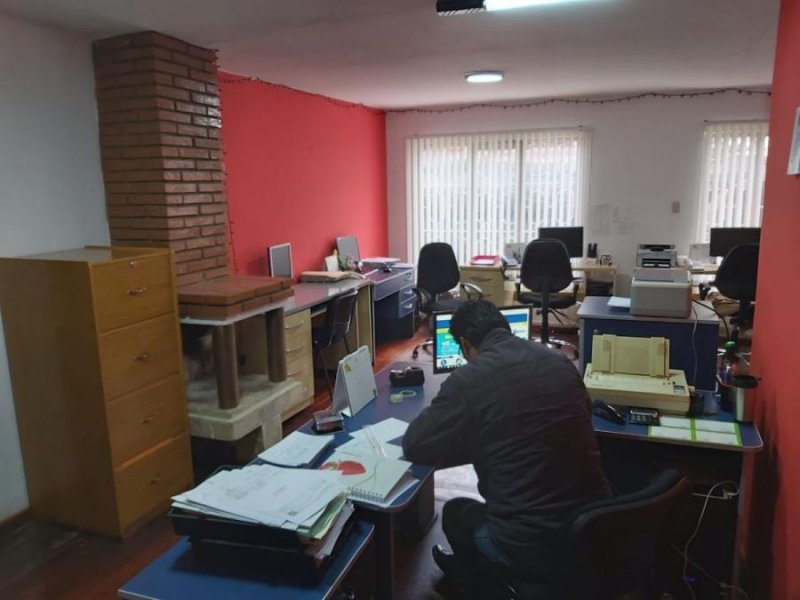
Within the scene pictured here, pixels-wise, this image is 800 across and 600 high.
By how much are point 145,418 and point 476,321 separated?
1774mm

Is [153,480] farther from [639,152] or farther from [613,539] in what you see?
[639,152]

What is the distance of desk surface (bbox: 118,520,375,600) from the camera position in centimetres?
146

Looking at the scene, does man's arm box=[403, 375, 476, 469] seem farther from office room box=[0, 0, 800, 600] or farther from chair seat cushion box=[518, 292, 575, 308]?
chair seat cushion box=[518, 292, 575, 308]

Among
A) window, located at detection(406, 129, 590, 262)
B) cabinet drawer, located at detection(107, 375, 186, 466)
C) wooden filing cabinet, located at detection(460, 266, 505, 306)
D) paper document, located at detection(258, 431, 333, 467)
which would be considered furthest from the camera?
window, located at detection(406, 129, 590, 262)

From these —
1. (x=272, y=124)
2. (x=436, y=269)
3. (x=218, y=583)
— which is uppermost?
(x=272, y=124)

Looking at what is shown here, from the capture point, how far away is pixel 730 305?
220 inches

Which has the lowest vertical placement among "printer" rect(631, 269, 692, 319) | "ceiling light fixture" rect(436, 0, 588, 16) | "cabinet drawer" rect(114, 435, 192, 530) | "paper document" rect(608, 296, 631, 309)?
"cabinet drawer" rect(114, 435, 192, 530)

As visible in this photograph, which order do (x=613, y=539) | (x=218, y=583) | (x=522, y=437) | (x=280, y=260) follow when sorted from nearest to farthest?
(x=218, y=583) < (x=613, y=539) < (x=522, y=437) < (x=280, y=260)

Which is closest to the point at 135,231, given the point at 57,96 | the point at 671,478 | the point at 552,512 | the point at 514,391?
the point at 57,96

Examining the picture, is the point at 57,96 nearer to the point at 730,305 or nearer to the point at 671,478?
the point at 671,478

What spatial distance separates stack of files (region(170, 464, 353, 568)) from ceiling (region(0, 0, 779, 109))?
2.12 metres

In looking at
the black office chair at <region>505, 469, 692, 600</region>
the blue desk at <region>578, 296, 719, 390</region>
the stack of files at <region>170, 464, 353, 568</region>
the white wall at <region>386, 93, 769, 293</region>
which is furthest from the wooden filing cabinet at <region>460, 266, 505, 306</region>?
the stack of files at <region>170, 464, 353, 568</region>

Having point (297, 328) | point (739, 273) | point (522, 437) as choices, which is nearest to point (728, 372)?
point (522, 437)

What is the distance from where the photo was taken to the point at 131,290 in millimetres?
2754
